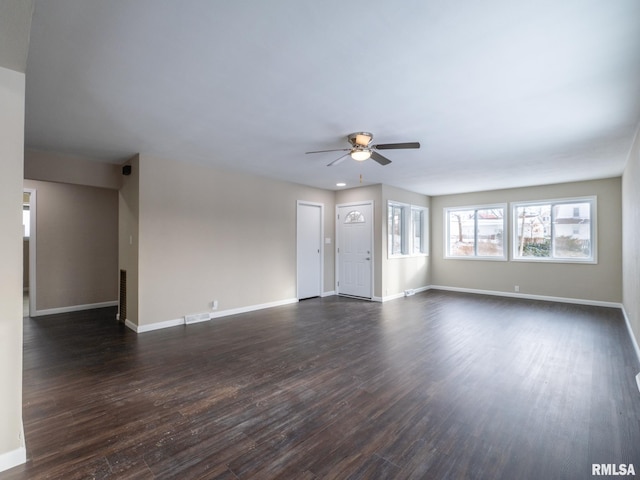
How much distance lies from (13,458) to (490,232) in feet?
27.0

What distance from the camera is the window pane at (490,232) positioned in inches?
285

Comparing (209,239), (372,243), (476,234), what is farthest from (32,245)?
(476,234)

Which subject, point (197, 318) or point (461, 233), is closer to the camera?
point (197, 318)

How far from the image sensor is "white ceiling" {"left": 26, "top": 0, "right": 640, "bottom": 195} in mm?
1684

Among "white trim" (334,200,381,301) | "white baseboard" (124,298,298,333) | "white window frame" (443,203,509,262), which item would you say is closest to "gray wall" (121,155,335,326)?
"white baseboard" (124,298,298,333)

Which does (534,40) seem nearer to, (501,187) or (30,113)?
(30,113)

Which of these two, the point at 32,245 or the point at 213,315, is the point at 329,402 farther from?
the point at 32,245

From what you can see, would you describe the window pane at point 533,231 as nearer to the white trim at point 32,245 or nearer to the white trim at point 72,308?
the white trim at point 72,308

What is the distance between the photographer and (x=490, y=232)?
7.40m

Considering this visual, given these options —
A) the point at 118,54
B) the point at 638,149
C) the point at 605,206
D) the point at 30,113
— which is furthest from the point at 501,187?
the point at 30,113

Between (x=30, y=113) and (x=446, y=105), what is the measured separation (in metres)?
3.91

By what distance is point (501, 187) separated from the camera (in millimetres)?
6820

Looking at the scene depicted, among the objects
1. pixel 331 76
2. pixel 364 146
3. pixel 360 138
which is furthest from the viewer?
pixel 364 146

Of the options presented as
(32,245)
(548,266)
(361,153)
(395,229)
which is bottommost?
(548,266)
